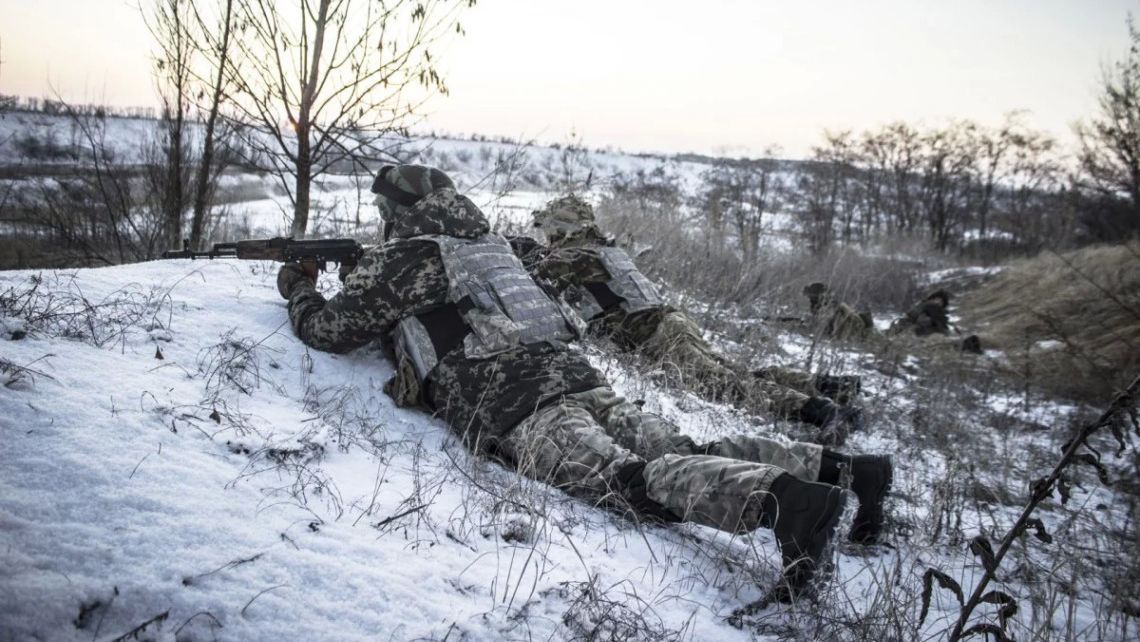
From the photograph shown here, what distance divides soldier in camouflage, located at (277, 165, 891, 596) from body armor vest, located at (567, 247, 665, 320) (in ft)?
4.72

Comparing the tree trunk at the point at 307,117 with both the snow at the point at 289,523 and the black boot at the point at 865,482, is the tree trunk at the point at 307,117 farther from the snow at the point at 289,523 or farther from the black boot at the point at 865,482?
the black boot at the point at 865,482

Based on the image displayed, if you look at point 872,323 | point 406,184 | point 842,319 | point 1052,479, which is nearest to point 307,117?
point 406,184

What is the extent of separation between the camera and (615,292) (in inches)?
163

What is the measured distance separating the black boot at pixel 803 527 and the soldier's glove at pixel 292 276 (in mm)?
2522

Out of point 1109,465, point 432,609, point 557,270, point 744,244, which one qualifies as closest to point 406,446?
point 432,609

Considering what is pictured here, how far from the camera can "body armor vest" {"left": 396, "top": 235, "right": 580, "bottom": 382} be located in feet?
7.92

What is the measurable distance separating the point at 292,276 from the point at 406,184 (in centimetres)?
85

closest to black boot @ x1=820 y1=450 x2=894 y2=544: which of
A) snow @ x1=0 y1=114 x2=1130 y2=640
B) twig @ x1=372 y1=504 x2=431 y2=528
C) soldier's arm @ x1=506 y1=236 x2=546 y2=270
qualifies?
snow @ x1=0 y1=114 x2=1130 y2=640

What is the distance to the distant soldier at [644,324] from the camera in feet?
12.1

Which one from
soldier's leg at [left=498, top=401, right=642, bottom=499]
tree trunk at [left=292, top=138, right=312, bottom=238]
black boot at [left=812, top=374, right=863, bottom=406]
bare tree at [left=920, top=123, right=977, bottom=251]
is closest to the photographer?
soldier's leg at [left=498, top=401, right=642, bottom=499]

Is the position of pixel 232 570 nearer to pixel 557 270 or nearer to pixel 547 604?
pixel 547 604

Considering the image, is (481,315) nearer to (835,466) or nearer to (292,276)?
(292,276)

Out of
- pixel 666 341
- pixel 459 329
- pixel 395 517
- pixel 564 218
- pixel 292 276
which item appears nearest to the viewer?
pixel 395 517

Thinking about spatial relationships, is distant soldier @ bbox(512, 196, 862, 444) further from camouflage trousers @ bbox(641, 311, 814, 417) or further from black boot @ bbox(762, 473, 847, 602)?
black boot @ bbox(762, 473, 847, 602)
